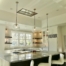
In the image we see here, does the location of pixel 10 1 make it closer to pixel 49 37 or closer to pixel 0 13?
pixel 0 13

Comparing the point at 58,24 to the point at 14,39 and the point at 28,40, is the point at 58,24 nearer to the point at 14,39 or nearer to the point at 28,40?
the point at 28,40

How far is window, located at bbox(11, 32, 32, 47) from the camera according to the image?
8312 millimetres

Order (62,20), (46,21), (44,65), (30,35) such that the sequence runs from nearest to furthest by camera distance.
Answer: (44,65)
(62,20)
(46,21)
(30,35)

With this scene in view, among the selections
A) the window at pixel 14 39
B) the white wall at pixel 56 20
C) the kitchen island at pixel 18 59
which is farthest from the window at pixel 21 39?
the kitchen island at pixel 18 59

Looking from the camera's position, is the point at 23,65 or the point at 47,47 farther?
the point at 47,47

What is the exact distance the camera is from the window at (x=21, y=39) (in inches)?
327

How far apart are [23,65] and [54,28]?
154 inches

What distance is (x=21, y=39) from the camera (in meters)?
8.70

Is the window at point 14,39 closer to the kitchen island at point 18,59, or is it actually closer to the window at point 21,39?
the window at point 21,39

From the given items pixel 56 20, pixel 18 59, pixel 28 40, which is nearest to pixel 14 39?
pixel 28 40

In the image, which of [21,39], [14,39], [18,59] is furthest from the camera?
[21,39]

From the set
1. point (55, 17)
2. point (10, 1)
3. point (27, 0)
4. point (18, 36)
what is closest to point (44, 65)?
point (27, 0)

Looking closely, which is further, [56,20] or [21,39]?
[21,39]

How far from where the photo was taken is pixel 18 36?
856 centimetres
